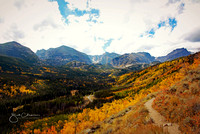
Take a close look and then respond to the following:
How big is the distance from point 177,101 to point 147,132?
29.5 feet

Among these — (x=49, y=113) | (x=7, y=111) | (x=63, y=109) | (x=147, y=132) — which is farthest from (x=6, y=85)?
(x=147, y=132)

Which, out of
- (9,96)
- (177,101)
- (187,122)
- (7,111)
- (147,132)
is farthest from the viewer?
(9,96)

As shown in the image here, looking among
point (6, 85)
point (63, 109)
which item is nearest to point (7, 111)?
point (63, 109)

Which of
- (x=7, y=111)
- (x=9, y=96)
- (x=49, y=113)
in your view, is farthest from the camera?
(x=9, y=96)

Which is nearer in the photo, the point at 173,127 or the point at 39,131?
the point at 173,127

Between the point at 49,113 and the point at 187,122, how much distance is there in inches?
5855

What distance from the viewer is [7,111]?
112 metres

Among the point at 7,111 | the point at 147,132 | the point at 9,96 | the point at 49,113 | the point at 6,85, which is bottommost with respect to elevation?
the point at 49,113

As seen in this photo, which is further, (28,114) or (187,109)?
(28,114)

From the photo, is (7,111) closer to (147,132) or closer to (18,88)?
(18,88)

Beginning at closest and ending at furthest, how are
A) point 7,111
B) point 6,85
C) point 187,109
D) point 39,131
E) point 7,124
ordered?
1. point 187,109
2. point 39,131
3. point 7,124
4. point 7,111
5. point 6,85

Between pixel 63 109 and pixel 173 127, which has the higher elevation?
pixel 173 127

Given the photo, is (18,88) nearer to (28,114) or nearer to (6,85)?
(6,85)

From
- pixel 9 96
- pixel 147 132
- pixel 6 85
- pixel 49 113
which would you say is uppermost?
pixel 147 132
